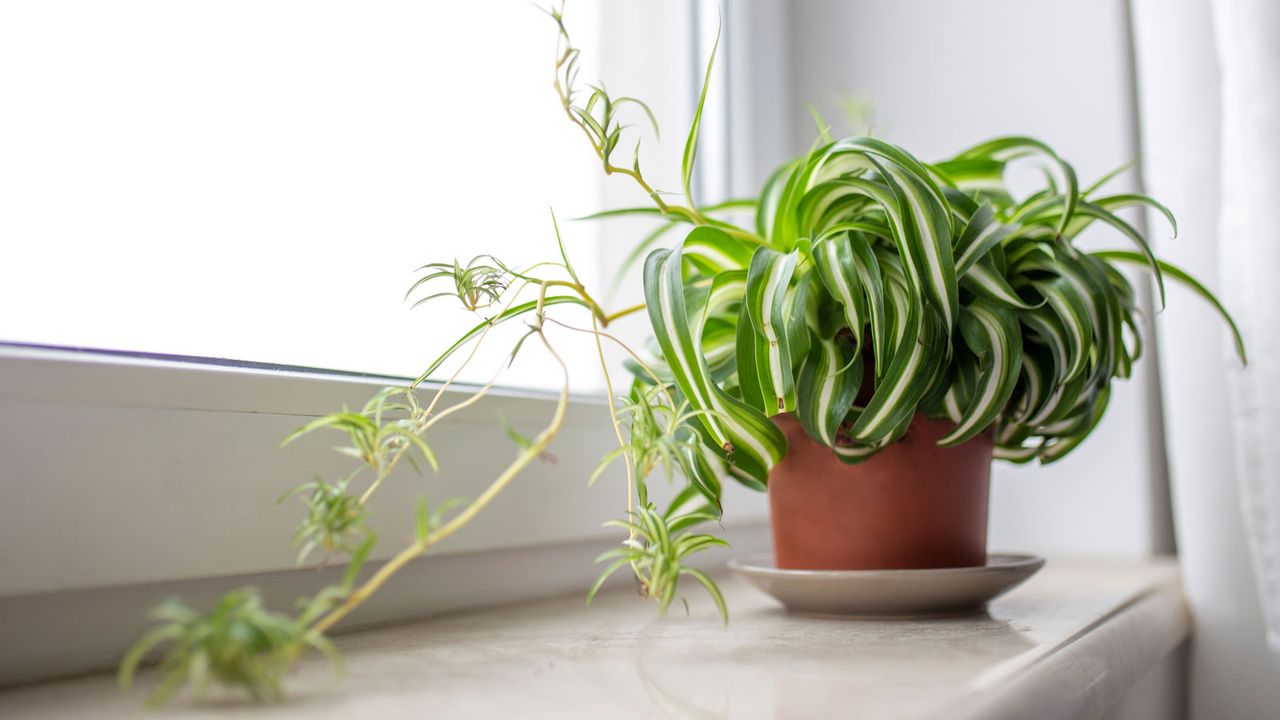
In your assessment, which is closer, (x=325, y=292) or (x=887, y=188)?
(x=887, y=188)

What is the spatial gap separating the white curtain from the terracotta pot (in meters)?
0.35

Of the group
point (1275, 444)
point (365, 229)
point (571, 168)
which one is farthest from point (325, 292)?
point (1275, 444)

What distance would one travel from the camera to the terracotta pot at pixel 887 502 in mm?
646

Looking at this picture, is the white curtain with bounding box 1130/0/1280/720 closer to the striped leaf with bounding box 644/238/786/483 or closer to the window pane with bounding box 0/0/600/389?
the striped leaf with bounding box 644/238/786/483

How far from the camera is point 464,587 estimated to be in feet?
2.40

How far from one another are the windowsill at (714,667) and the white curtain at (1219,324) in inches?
8.4

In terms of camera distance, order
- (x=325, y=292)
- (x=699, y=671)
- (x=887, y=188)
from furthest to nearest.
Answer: (x=325, y=292), (x=887, y=188), (x=699, y=671)

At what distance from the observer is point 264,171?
66cm

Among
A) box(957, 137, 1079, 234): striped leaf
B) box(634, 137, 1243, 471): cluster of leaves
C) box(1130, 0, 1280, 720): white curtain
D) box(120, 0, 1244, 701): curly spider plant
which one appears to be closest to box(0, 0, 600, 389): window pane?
box(120, 0, 1244, 701): curly spider plant

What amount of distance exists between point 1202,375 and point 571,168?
65 centimetres

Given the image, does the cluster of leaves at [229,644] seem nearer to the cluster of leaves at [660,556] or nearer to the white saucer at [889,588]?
the cluster of leaves at [660,556]

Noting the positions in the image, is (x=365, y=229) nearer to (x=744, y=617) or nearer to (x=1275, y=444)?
(x=744, y=617)

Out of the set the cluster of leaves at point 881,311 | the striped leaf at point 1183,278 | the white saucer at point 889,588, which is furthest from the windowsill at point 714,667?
the striped leaf at point 1183,278

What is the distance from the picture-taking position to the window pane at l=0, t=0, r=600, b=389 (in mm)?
548
